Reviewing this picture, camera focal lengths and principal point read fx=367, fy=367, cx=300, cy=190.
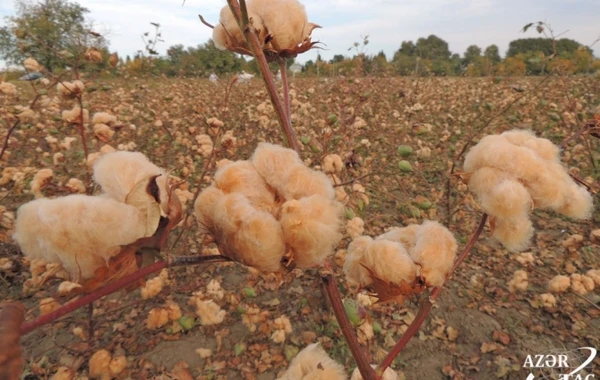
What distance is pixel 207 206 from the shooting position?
1.98ft

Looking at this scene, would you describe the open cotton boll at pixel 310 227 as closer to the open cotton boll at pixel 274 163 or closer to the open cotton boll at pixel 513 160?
the open cotton boll at pixel 274 163

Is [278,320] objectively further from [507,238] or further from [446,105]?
[446,105]

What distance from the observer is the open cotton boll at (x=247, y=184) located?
0.60 metres

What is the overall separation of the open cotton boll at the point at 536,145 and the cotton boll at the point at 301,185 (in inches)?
21.2

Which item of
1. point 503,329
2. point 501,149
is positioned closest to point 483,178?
point 501,149

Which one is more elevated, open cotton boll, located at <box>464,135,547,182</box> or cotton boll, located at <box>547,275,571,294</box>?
open cotton boll, located at <box>464,135,547,182</box>

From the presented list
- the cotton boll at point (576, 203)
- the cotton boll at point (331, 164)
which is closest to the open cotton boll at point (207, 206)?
the cotton boll at point (576, 203)

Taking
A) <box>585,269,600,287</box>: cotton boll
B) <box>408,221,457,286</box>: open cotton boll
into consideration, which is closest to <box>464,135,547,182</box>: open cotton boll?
<box>408,221,457,286</box>: open cotton boll

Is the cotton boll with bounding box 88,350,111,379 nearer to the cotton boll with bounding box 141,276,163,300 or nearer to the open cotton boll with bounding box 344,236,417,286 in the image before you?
the cotton boll with bounding box 141,276,163,300

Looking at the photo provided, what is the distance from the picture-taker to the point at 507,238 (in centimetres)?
86

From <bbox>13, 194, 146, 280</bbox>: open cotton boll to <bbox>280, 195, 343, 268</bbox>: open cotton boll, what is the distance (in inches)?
8.3

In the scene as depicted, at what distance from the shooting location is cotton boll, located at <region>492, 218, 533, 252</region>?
832 mm

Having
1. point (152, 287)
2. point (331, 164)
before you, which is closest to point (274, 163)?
point (331, 164)

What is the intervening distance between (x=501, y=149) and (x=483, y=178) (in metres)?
0.07
